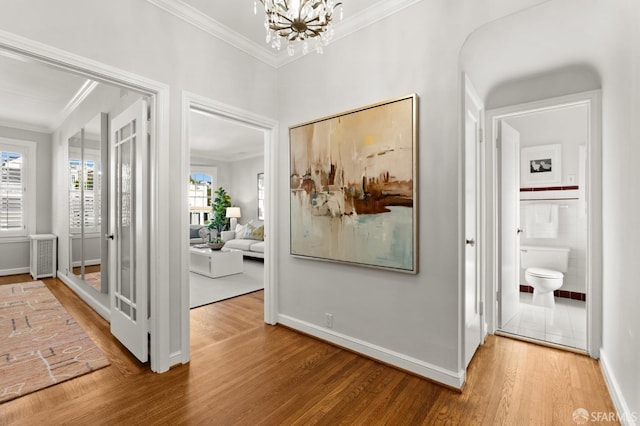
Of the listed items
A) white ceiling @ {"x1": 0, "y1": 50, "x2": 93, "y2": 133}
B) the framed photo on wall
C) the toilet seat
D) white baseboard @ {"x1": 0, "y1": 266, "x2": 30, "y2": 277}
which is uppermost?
white ceiling @ {"x1": 0, "y1": 50, "x2": 93, "y2": 133}

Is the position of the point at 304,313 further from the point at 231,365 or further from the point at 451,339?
the point at 451,339

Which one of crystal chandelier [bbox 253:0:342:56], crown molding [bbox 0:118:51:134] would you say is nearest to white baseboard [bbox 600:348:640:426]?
crystal chandelier [bbox 253:0:342:56]

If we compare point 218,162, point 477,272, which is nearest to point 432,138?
point 477,272

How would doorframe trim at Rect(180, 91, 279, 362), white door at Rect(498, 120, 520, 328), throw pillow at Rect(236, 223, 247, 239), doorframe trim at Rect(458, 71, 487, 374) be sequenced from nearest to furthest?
doorframe trim at Rect(458, 71, 487, 374)
doorframe trim at Rect(180, 91, 279, 362)
white door at Rect(498, 120, 520, 328)
throw pillow at Rect(236, 223, 247, 239)

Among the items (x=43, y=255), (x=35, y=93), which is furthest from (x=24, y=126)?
(x=43, y=255)

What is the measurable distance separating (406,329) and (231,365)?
1.36 metres

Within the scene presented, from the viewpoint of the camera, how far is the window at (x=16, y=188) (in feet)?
17.4

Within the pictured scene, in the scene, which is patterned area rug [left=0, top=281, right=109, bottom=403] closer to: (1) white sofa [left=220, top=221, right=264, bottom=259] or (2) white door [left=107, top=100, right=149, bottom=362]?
(2) white door [left=107, top=100, right=149, bottom=362]

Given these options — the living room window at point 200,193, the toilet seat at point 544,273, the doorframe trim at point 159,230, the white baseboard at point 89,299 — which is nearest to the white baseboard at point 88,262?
the white baseboard at point 89,299

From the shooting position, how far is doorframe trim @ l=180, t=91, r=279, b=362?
2.37m

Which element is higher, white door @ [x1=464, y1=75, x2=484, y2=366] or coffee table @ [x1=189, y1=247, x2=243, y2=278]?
white door @ [x1=464, y1=75, x2=484, y2=366]

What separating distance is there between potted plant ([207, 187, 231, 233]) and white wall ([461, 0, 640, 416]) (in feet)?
23.0

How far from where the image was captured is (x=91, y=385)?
206 centimetres

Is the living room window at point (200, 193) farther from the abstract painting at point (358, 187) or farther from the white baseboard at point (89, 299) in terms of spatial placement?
the abstract painting at point (358, 187)
